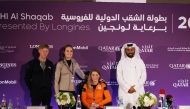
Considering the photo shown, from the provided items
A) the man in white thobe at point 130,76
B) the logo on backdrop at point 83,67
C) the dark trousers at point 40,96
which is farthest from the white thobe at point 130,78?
the dark trousers at point 40,96

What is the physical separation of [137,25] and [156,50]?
0.54 meters

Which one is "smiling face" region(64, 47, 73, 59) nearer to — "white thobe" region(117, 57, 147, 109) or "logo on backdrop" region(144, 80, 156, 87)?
"white thobe" region(117, 57, 147, 109)

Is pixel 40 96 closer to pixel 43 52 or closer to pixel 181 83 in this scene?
pixel 43 52

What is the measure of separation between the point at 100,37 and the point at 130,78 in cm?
90

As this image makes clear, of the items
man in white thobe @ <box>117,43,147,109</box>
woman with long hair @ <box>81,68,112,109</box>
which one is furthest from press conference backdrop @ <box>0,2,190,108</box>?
woman with long hair @ <box>81,68,112,109</box>

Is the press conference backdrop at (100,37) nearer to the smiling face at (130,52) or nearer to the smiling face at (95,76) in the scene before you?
the smiling face at (130,52)

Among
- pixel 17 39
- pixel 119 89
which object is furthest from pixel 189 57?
pixel 17 39

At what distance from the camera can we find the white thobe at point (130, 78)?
5.03 meters

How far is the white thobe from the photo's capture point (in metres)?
5.03

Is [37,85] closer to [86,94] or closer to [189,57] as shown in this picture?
[86,94]

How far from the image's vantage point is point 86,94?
15.6ft

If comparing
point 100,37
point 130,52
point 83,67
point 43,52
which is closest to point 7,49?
point 43,52

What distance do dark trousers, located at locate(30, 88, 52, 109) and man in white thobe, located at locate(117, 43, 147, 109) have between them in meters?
1.12

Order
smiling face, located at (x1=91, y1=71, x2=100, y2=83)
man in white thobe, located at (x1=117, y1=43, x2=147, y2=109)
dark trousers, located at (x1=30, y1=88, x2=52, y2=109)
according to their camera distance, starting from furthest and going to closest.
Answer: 1. man in white thobe, located at (x1=117, y1=43, x2=147, y2=109)
2. dark trousers, located at (x1=30, y1=88, x2=52, y2=109)
3. smiling face, located at (x1=91, y1=71, x2=100, y2=83)
